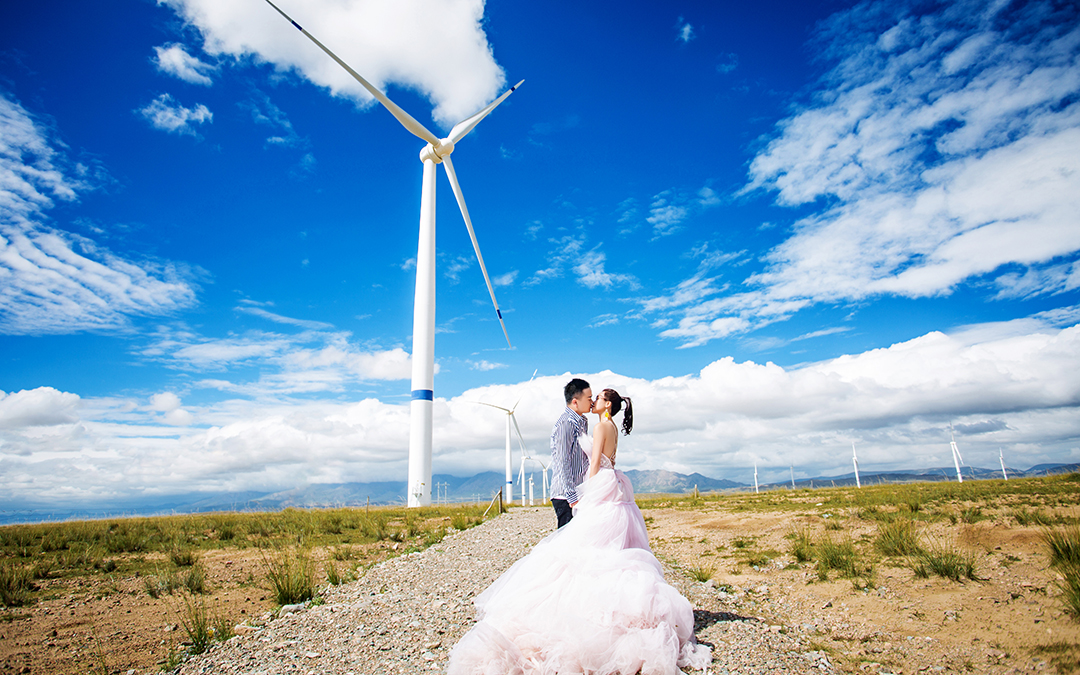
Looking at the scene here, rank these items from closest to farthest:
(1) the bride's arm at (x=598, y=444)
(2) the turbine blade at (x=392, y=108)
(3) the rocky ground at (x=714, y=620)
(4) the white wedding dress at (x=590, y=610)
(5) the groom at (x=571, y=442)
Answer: (4) the white wedding dress at (x=590, y=610) < (3) the rocky ground at (x=714, y=620) < (1) the bride's arm at (x=598, y=444) < (5) the groom at (x=571, y=442) < (2) the turbine blade at (x=392, y=108)

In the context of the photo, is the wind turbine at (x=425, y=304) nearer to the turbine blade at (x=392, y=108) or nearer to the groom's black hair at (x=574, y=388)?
the turbine blade at (x=392, y=108)

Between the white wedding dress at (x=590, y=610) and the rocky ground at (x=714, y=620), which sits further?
the rocky ground at (x=714, y=620)

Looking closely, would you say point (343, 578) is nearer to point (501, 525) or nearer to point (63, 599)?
point (63, 599)

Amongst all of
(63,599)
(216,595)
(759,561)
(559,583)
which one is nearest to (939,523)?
(759,561)

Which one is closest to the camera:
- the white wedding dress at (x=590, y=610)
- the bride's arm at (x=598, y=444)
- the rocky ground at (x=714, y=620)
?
the white wedding dress at (x=590, y=610)

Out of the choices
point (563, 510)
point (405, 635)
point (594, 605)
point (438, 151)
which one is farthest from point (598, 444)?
point (438, 151)

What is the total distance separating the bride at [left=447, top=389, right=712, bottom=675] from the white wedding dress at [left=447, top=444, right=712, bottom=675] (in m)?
0.01

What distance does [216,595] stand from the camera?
456 inches

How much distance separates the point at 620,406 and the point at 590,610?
249cm

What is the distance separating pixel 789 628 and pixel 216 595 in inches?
458

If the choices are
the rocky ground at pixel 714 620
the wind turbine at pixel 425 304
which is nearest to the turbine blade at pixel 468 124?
the wind turbine at pixel 425 304

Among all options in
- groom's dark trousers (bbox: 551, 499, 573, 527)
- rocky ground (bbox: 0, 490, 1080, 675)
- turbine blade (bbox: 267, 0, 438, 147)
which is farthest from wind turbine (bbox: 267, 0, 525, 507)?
groom's dark trousers (bbox: 551, 499, 573, 527)

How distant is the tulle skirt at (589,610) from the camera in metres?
5.20

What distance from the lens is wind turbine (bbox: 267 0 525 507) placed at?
39.7 metres
